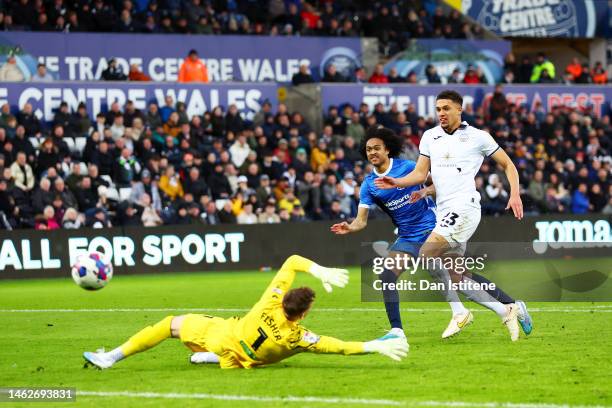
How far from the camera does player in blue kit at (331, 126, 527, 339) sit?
1237cm

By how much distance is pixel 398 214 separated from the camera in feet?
42.2

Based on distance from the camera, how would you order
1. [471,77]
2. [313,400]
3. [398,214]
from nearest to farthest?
[313,400] < [398,214] < [471,77]

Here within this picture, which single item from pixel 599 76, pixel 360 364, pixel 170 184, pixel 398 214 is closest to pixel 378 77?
pixel 170 184

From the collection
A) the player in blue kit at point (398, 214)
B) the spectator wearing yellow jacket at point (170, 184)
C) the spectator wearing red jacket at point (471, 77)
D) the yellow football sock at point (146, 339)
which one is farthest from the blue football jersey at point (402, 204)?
the spectator wearing red jacket at point (471, 77)

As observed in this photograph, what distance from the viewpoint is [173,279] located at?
77.8ft

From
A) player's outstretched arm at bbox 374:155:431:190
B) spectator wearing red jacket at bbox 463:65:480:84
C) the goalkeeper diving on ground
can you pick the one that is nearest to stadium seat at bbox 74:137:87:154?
spectator wearing red jacket at bbox 463:65:480:84

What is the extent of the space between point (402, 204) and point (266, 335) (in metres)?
3.12

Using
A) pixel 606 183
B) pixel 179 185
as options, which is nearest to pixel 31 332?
pixel 179 185

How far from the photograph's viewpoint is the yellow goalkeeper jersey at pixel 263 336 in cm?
1011

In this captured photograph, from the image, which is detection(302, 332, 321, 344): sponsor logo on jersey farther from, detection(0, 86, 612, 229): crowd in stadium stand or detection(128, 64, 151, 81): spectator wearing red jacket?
detection(128, 64, 151, 81): spectator wearing red jacket

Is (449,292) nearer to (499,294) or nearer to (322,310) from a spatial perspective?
(499,294)

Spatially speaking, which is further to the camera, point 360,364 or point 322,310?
point 322,310

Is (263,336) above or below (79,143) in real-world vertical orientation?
below

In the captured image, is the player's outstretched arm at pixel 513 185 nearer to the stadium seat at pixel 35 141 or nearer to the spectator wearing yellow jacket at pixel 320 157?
the stadium seat at pixel 35 141
